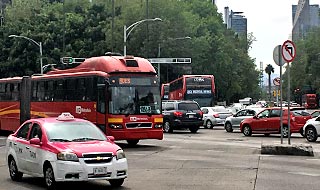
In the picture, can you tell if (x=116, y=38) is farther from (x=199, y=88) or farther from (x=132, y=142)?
(x=132, y=142)

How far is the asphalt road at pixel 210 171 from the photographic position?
13.1 meters

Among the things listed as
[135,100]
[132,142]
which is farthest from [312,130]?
[135,100]

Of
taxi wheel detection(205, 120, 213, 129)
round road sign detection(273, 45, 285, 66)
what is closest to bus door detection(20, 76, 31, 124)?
taxi wheel detection(205, 120, 213, 129)

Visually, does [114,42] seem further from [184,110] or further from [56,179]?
[56,179]

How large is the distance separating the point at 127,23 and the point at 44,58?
1038 centimetres

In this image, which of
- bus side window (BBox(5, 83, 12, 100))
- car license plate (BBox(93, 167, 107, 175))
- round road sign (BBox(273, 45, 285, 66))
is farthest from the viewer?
bus side window (BBox(5, 83, 12, 100))

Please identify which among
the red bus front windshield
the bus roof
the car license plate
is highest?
the bus roof

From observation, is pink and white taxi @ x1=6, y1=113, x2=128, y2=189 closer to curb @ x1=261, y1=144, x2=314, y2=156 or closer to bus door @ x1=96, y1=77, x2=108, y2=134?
curb @ x1=261, y1=144, x2=314, y2=156

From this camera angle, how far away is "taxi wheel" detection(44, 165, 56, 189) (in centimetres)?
1231

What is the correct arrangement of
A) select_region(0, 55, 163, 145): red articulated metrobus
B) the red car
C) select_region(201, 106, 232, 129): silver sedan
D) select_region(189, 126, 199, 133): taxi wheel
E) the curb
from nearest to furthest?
the curb, select_region(0, 55, 163, 145): red articulated metrobus, the red car, select_region(189, 126, 199, 133): taxi wheel, select_region(201, 106, 232, 129): silver sedan

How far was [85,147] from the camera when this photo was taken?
12.3 metres

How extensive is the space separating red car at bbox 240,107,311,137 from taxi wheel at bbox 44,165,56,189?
61.9 ft

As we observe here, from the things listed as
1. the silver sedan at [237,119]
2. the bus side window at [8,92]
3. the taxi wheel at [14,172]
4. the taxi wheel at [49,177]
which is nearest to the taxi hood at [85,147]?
the taxi wheel at [49,177]

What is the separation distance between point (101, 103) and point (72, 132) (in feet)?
33.5
